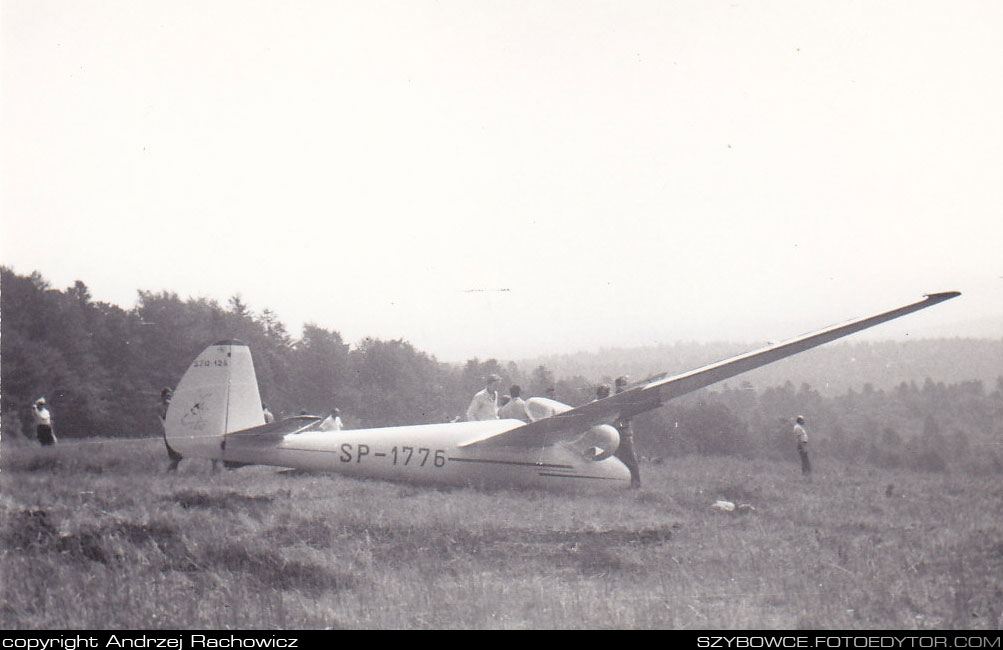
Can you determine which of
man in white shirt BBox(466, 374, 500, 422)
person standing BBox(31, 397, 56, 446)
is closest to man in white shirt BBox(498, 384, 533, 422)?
man in white shirt BBox(466, 374, 500, 422)

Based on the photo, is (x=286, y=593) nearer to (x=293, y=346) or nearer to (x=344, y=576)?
(x=344, y=576)

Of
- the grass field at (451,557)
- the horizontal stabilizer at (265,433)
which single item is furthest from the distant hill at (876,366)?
the grass field at (451,557)

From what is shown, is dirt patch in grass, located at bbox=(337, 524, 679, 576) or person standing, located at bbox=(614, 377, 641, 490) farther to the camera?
person standing, located at bbox=(614, 377, 641, 490)

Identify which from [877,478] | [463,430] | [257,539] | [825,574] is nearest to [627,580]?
[825,574]

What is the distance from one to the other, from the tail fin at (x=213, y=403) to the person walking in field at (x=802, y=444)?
1164 cm

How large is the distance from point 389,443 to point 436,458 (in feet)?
2.39

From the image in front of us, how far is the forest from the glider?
2.08 metres

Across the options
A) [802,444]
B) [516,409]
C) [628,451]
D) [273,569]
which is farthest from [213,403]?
[802,444]

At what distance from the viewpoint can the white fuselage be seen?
28.8ft

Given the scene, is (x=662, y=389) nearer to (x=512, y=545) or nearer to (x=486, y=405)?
(x=512, y=545)

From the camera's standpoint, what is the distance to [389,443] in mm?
8938

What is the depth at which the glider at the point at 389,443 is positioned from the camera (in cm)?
873

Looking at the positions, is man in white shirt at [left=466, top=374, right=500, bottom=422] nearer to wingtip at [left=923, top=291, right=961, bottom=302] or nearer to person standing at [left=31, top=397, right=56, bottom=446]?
wingtip at [left=923, top=291, right=961, bottom=302]

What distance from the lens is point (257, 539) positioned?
5340mm
